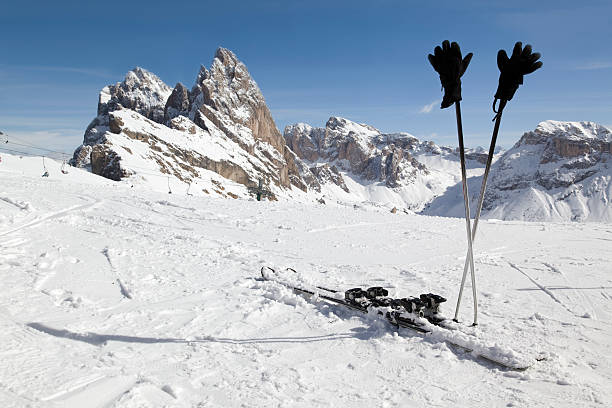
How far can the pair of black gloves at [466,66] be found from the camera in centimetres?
443

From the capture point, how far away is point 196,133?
443ft

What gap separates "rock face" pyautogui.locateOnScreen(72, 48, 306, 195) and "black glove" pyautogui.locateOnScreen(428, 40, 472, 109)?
7183cm

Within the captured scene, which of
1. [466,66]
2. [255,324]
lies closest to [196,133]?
[255,324]

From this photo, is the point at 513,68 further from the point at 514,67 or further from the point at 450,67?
the point at 450,67

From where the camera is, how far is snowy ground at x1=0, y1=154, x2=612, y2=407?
3.92 m

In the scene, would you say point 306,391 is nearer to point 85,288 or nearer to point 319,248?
point 85,288

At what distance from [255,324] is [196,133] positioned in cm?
Result: 13816

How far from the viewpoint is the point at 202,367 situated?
4395mm

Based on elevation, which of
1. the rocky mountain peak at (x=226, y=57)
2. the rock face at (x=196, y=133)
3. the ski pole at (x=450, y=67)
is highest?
the rocky mountain peak at (x=226, y=57)

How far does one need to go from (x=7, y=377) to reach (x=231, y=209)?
15043mm

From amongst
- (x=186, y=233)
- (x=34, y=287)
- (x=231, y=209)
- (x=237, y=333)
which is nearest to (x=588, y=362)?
(x=237, y=333)

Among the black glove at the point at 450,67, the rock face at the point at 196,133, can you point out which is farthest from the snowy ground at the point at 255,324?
the rock face at the point at 196,133

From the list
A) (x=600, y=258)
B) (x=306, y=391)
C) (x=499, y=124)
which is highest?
(x=499, y=124)

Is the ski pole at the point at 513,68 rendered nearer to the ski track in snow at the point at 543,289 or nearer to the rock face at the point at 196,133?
the ski track in snow at the point at 543,289
